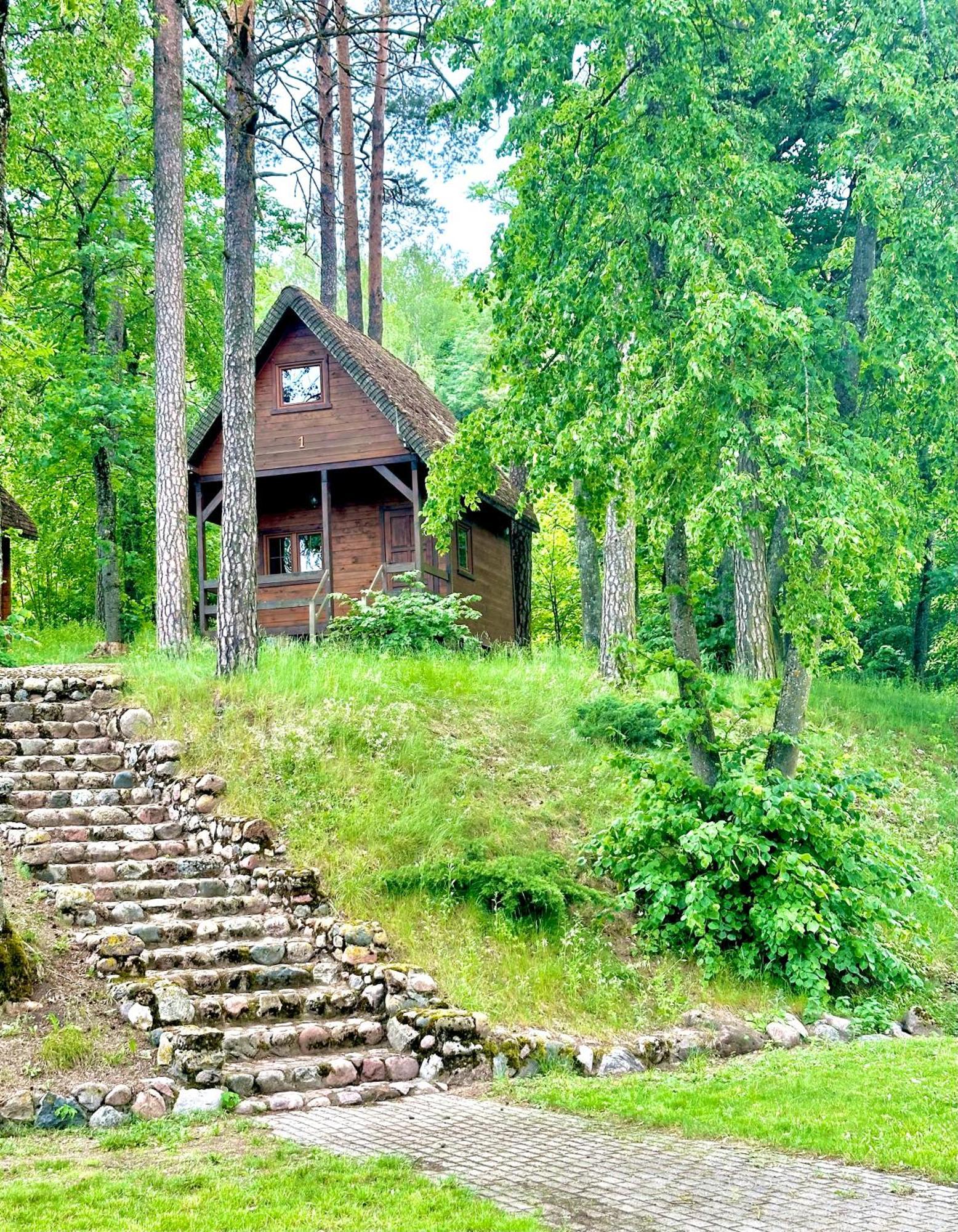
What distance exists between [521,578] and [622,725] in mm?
14159

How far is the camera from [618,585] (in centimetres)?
1575

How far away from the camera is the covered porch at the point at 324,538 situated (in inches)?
867

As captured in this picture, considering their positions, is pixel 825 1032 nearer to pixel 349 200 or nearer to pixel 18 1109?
pixel 18 1109

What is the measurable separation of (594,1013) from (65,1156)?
4.22 metres

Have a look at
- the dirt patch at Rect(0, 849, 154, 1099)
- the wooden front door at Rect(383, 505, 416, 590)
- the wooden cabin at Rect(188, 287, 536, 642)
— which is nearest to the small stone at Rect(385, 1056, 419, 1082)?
the dirt patch at Rect(0, 849, 154, 1099)

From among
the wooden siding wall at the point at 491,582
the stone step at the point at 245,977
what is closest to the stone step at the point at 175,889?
the stone step at the point at 245,977

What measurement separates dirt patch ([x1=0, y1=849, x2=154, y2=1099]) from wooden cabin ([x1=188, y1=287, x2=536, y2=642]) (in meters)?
12.7

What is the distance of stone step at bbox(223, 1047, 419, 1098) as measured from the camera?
7.05 metres

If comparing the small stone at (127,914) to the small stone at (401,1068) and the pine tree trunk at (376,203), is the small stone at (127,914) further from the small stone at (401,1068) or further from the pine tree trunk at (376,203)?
the pine tree trunk at (376,203)

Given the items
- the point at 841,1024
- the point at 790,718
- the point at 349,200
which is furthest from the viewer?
the point at 349,200

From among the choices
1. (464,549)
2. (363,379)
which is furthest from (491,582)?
(363,379)

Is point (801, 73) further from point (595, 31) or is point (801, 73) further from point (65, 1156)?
point (65, 1156)

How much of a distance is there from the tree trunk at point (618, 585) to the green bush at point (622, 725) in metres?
2.48

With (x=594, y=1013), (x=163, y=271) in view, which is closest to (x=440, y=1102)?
(x=594, y=1013)
